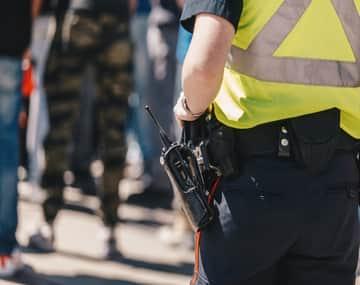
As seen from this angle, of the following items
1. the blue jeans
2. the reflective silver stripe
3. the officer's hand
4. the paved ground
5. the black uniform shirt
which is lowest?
the paved ground

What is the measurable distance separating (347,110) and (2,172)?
97.4 inches

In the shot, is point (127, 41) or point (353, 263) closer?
point (353, 263)

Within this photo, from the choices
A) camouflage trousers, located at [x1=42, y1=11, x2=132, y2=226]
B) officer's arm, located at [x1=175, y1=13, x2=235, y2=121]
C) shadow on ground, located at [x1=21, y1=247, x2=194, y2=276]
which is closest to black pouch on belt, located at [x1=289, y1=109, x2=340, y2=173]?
officer's arm, located at [x1=175, y1=13, x2=235, y2=121]

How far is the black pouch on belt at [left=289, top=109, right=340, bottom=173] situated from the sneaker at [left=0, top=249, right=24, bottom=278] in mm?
2468

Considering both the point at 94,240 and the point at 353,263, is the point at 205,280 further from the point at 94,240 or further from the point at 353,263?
the point at 94,240

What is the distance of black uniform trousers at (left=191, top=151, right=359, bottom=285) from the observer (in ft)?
7.55

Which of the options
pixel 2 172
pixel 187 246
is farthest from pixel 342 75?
pixel 187 246

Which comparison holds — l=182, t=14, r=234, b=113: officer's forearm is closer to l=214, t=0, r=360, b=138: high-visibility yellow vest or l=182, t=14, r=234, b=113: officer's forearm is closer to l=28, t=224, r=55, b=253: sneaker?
l=214, t=0, r=360, b=138: high-visibility yellow vest

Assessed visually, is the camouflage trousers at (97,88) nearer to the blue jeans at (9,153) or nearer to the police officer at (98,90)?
the police officer at (98,90)

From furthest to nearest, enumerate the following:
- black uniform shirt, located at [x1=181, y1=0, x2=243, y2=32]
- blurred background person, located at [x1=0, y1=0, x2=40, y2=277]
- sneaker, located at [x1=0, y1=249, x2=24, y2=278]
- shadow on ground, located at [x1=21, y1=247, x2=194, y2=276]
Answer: shadow on ground, located at [x1=21, y1=247, x2=194, y2=276]
sneaker, located at [x1=0, y1=249, x2=24, y2=278]
blurred background person, located at [x1=0, y1=0, x2=40, y2=277]
black uniform shirt, located at [x1=181, y1=0, x2=243, y2=32]

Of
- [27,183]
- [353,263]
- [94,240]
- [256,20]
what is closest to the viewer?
[256,20]

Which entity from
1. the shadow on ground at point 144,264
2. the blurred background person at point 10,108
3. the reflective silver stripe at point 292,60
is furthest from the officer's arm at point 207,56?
the shadow on ground at point 144,264

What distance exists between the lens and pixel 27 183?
641 cm

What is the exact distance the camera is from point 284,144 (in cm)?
231
